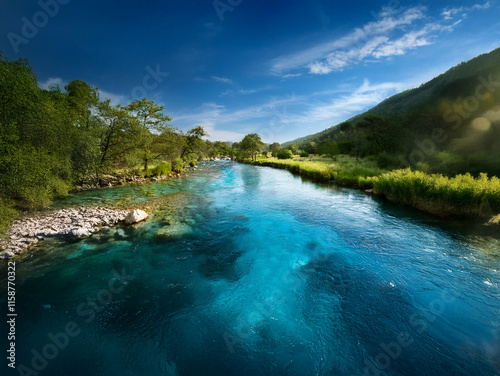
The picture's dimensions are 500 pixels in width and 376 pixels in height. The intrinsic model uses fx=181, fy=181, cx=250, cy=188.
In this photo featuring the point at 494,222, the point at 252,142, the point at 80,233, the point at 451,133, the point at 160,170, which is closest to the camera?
the point at 80,233

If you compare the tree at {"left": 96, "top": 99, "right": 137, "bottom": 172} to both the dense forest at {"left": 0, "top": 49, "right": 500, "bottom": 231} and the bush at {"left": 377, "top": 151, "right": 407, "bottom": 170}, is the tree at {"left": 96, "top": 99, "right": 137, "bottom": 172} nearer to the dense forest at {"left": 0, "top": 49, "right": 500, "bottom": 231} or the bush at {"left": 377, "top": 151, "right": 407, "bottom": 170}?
the dense forest at {"left": 0, "top": 49, "right": 500, "bottom": 231}

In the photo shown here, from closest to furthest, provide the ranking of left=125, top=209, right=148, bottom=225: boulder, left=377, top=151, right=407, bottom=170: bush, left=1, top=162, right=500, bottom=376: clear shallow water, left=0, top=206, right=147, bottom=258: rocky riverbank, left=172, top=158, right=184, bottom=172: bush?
left=1, top=162, right=500, bottom=376: clear shallow water → left=0, top=206, right=147, bottom=258: rocky riverbank → left=125, top=209, right=148, bottom=225: boulder → left=377, top=151, right=407, bottom=170: bush → left=172, top=158, right=184, bottom=172: bush

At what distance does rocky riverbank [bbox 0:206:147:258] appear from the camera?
858 cm

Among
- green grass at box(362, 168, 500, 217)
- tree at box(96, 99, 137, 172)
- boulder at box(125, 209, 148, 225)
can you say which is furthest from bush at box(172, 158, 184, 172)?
green grass at box(362, 168, 500, 217)

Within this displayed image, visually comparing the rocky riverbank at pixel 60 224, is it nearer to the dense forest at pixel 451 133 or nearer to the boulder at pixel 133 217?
the boulder at pixel 133 217

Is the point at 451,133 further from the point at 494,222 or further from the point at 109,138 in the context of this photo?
the point at 109,138

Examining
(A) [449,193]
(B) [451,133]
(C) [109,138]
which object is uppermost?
(C) [109,138]

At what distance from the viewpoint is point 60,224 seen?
10.6 meters

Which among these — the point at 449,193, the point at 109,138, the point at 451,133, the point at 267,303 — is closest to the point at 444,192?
the point at 449,193

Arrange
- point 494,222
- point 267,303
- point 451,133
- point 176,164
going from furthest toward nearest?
1. point 176,164
2. point 451,133
3. point 494,222
4. point 267,303

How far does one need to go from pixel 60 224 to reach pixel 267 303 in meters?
12.7

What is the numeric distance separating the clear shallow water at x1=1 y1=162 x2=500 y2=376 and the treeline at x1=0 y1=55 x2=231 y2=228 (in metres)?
4.22

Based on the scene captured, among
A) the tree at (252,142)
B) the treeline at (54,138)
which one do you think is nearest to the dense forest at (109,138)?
the treeline at (54,138)

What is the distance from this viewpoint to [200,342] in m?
4.77
